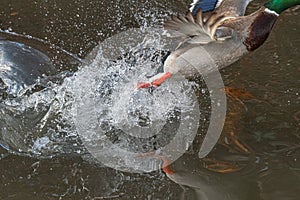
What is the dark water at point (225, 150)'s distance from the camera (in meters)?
3.51

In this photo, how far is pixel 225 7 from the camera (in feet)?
15.0

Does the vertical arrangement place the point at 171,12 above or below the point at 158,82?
above

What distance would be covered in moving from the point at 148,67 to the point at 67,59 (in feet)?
2.31

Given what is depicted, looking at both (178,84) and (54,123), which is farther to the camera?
(178,84)

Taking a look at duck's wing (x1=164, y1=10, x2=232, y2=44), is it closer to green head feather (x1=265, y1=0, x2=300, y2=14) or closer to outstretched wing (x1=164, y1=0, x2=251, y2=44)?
outstretched wing (x1=164, y1=0, x2=251, y2=44)

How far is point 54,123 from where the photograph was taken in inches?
169

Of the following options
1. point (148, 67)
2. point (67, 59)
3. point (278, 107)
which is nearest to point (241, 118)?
point (278, 107)

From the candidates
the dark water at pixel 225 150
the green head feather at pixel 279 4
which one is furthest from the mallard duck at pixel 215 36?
the dark water at pixel 225 150

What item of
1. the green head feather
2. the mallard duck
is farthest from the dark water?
the green head feather

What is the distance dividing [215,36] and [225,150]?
72 centimetres

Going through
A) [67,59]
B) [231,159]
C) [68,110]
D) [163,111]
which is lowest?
[231,159]

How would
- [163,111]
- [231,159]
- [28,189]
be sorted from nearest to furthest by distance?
[28,189] → [231,159] → [163,111]

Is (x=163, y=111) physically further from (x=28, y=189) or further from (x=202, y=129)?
(x=28, y=189)

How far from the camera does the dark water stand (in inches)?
138
